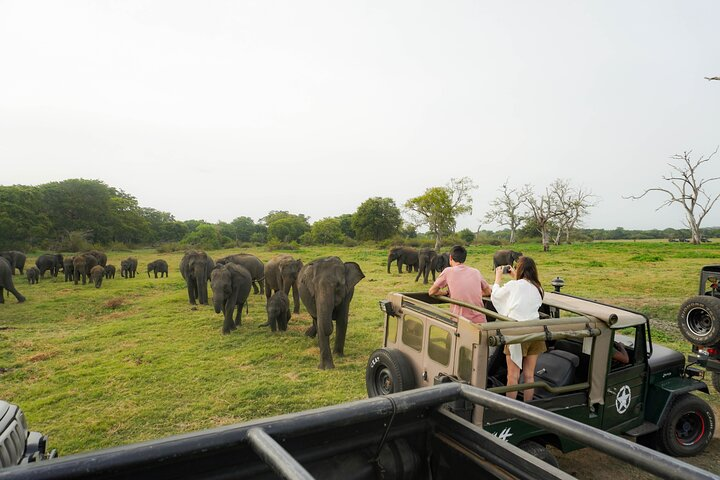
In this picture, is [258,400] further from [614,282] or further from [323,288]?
[614,282]

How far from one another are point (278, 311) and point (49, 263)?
782 inches

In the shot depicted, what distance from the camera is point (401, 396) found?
6.19 ft

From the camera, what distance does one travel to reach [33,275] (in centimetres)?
2023

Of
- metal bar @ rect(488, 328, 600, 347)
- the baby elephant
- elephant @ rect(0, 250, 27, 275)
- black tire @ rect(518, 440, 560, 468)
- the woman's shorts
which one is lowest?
the baby elephant

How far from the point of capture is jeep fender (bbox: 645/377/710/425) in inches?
184

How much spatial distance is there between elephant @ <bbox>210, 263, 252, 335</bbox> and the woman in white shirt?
768 centimetres

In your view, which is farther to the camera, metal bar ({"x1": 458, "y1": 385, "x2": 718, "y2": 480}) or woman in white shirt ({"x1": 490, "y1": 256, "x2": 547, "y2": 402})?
woman in white shirt ({"x1": 490, "y1": 256, "x2": 547, "y2": 402})

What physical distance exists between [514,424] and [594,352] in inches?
46.0

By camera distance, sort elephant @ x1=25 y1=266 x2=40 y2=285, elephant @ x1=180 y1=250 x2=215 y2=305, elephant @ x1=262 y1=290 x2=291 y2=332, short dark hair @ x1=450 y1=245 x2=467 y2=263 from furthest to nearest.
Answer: elephant @ x1=25 y1=266 x2=40 y2=285
elephant @ x1=180 y1=250 x2=215 y2=305
elephant @ x1=262 y1=290 x2=291 y2=332
short dark hair @ x1=450 y1=245 x2=467 y2=263

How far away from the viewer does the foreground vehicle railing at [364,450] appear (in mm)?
1271

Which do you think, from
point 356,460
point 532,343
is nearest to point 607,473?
point 532,343

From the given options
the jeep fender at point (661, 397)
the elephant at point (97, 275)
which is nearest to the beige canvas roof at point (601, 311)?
the jeep fender at point (661, 397)

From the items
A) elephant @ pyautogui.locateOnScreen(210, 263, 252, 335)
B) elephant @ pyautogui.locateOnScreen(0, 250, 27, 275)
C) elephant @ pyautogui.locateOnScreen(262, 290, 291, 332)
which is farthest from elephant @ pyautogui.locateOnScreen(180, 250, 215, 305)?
elephant @ pyautogui.locateOnScreen(0, 250, 27, 275)

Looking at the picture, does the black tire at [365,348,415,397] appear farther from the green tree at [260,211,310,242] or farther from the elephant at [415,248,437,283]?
the green tree at [260,211,310,242]
